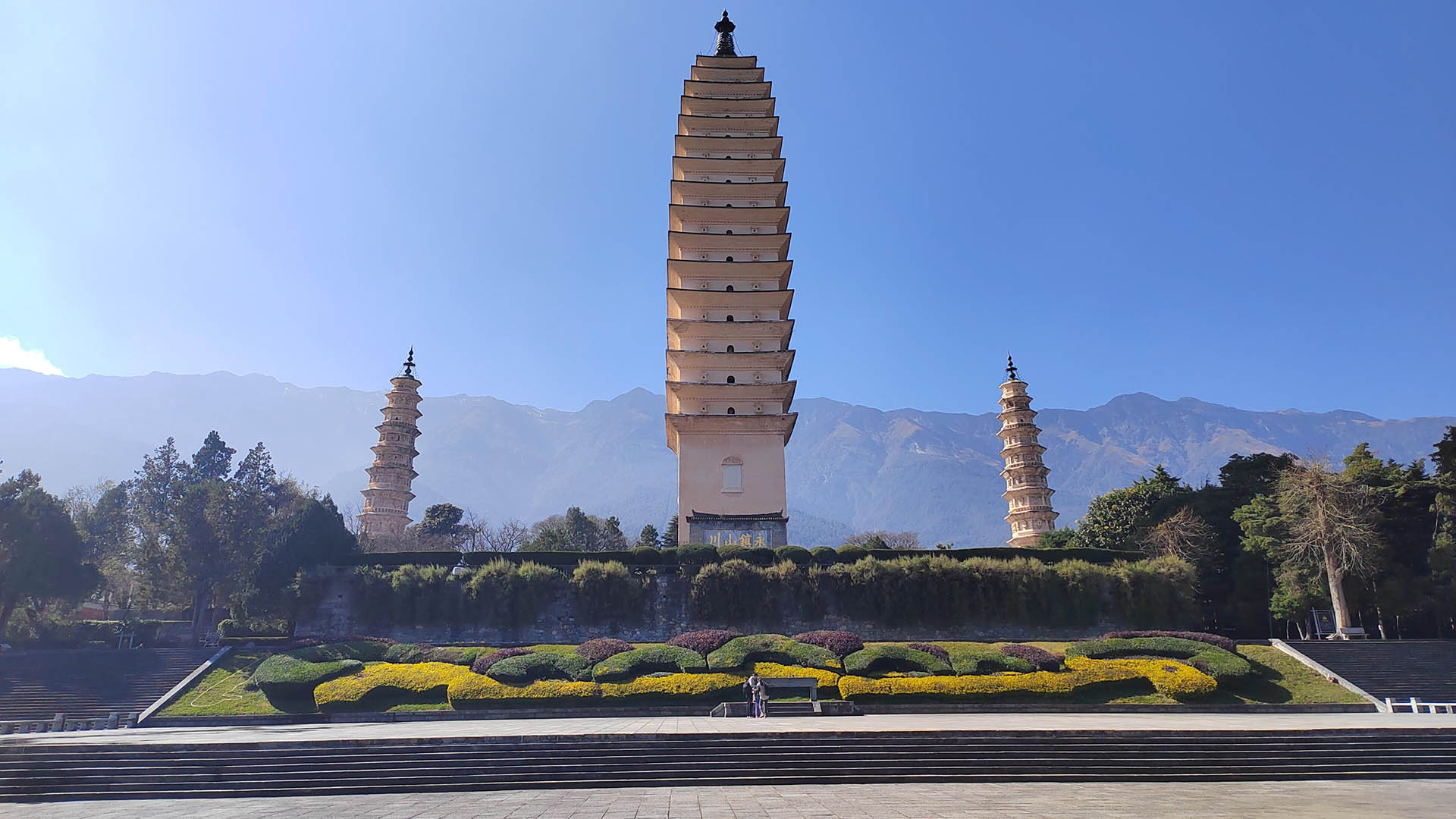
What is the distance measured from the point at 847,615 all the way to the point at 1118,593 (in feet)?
29.2

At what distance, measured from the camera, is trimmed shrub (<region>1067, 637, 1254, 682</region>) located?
768 inches

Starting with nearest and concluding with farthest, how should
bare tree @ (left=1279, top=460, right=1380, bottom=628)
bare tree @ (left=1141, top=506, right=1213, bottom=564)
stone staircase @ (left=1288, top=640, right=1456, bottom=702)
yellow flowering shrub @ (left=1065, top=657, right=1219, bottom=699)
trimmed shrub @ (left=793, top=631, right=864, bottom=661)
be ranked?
yellow flowering shrub @ (left=1065, top=657, right=1219, bottom=699) < stone staircase @ (left=1288, top=640, right=1456, bottom=702) < trimmed shrub @ (left=793, top=631, right=864, bottom=661) < bare tree @ (left=1279, top=460, right=1380, bottom=628) < bare tree @ (left=1141, top=506, right=1213, bottom=564)

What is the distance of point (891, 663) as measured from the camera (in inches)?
774

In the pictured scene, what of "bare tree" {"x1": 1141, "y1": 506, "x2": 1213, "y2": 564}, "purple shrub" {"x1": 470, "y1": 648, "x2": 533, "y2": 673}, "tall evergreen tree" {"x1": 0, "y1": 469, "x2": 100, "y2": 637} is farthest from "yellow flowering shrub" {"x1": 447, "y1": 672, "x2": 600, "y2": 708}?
"bare tree" {"x1": 1141, "y1": 506, "x2": 1213, "y2": 564}

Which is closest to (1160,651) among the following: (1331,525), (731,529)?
(1331,525)

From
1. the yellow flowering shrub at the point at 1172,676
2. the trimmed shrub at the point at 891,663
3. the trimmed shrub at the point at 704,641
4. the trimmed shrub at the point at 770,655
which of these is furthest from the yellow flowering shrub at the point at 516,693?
the yellow flowering shrub at the point at 1172,676

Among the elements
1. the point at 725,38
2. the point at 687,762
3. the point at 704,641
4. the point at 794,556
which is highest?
the point at 725,38

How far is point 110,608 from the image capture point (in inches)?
1602

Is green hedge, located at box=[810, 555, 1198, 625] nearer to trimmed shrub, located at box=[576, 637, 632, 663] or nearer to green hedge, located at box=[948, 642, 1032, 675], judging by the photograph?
green hedge, located at box=[948, 642, 1032, 675]

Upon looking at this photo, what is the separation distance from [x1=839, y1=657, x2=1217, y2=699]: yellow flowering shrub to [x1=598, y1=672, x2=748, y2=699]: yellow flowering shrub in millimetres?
2772

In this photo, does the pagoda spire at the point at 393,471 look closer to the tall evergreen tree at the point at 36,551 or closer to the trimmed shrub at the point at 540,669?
the tall evergreen tree at the point at 36,551

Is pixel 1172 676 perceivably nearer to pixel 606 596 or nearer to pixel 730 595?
pixel 730 595

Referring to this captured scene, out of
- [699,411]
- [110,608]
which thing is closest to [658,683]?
[699,411]

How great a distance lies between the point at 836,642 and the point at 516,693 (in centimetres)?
838
